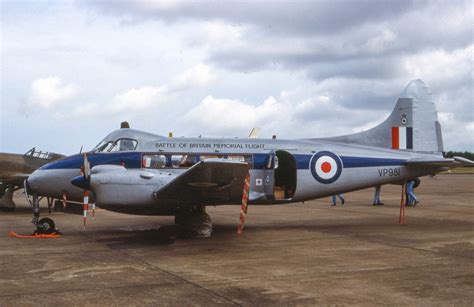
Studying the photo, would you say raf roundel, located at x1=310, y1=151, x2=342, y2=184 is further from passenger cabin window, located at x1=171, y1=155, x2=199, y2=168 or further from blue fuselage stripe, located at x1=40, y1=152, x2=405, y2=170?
passenger cabin window, located at x1=171, y1=155, x2=199, y2=168

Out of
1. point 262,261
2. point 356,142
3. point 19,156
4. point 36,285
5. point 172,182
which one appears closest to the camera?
point 36,285

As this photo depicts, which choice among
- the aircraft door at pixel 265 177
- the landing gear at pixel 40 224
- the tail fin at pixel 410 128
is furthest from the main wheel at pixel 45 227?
the tail fin at pixel 410 128

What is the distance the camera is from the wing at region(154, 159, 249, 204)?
10.4m

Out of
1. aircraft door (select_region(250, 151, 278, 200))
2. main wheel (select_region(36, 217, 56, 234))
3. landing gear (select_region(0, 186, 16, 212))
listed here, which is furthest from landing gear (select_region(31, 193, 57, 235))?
landing gear (select_region(0, 186, 16, 212))

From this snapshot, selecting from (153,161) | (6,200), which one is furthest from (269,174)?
(6,200)

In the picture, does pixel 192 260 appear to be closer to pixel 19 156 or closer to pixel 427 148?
pixel 427 148

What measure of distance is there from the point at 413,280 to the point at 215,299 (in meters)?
3.14

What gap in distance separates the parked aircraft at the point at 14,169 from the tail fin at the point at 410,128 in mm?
12534

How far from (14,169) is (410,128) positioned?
1511 cm

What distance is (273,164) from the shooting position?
1316 centimetres

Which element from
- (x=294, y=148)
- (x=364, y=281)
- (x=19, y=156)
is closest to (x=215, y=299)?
(x=364, y=281)

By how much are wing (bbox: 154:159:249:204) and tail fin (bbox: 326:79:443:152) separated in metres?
4.57

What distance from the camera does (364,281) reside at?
7.62 m

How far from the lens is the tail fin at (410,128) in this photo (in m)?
15.0
